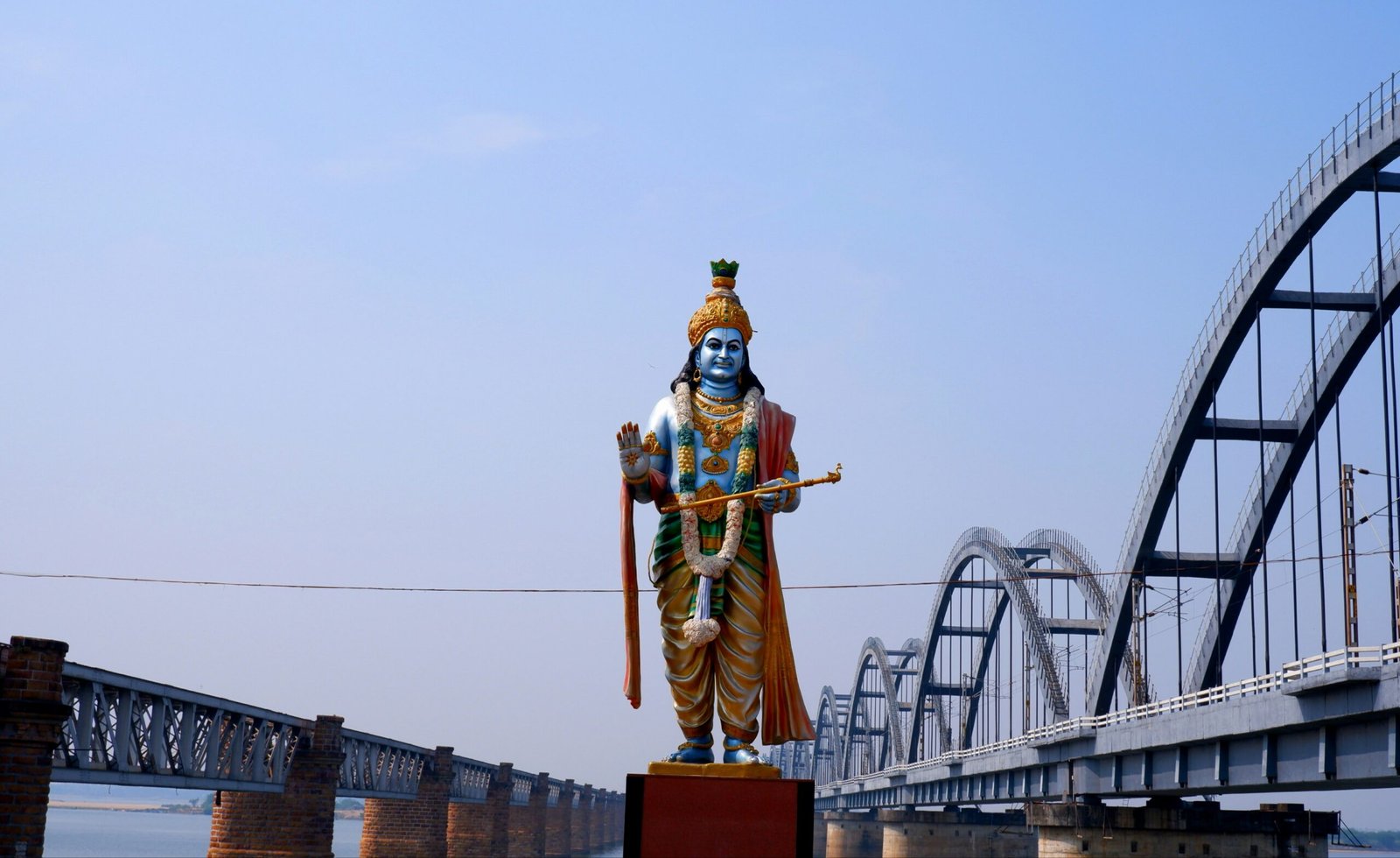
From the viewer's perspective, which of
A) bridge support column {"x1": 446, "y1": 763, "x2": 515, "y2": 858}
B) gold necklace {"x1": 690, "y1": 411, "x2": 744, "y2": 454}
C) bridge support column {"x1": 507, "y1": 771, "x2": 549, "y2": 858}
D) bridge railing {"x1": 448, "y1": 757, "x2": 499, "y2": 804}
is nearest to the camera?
gold necklace {"x1": 690, "y1": 411, "x2": 744, "y2": 454}

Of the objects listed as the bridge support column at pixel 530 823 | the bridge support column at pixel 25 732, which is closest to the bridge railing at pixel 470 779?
the bridge support column at pixel 530 823

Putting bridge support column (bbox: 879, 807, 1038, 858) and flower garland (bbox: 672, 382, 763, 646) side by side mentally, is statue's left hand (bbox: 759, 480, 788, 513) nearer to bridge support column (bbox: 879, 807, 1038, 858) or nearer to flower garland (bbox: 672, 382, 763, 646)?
flower garland (bbox: 672, 382, 763, 646)

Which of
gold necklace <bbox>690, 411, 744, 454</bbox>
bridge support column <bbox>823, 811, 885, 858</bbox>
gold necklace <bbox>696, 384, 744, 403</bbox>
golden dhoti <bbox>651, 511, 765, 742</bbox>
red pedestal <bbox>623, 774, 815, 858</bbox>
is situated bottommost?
bridge support column <bbox>823, 811, 885, 858</bbox>

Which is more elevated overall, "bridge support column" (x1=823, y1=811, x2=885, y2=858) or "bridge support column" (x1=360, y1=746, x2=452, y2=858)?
"bridge support column" (x1=360, y1=746, x2=452, y2=858)

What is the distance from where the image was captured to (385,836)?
4159 cm

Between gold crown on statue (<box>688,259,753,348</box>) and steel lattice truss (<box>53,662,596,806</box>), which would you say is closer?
gold crown on statue (<box>688,259,753,348</box>)

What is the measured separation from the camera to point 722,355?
1130cm

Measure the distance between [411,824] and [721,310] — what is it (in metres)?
33.9

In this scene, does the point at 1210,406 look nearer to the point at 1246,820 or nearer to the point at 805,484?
the point at 1246,820

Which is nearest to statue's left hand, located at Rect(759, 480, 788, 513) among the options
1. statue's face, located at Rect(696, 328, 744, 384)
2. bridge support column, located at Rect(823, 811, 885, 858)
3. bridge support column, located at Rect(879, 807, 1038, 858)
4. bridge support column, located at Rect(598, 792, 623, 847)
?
statue's face, located at Rect(696, 328, 744, 384)

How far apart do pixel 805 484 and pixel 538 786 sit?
5848 centimetres

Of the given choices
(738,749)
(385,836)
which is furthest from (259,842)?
(738,749)

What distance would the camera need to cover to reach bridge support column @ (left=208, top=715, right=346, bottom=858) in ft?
95.6

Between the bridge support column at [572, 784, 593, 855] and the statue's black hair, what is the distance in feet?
254
